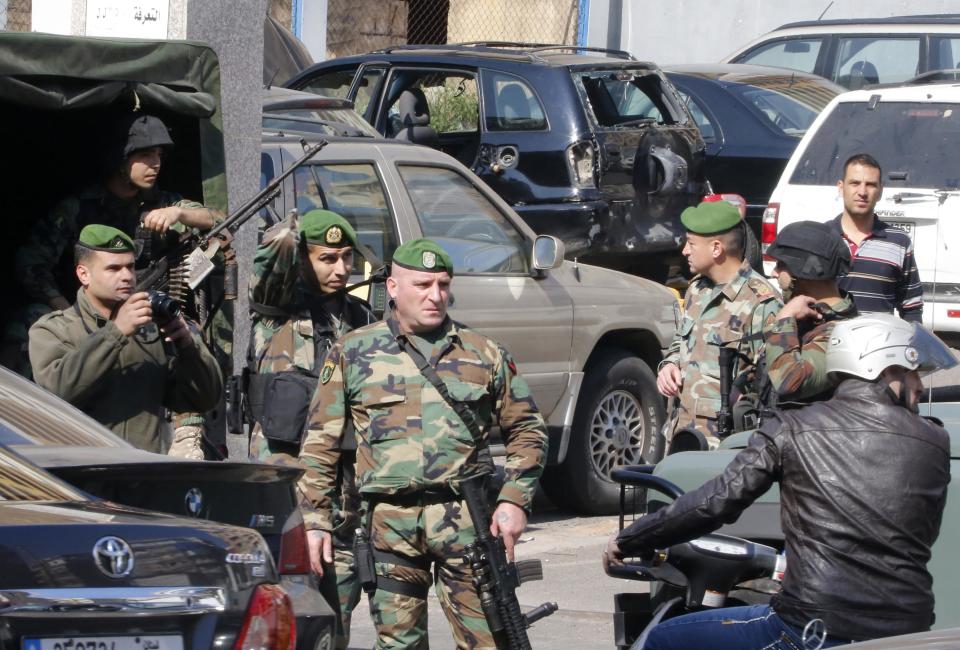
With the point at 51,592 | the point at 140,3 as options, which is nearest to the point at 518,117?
the point at 140,3

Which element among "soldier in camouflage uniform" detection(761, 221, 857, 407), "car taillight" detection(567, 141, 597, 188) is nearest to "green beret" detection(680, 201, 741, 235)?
"soldier in camouflage uniform" detection(761, 221, 857, 407)

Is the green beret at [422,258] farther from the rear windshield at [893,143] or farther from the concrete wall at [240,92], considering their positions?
the rear windshield at [893,143]

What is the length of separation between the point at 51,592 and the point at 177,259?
381cm

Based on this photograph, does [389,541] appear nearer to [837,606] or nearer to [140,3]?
[837,606]

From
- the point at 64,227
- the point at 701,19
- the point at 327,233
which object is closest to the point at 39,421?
the point at 327,233

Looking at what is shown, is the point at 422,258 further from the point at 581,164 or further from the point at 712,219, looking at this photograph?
the point at 581,164

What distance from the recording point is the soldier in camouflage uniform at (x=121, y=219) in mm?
6805

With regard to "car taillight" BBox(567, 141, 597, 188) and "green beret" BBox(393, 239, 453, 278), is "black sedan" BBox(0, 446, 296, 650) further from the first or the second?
"car taillight" BBox(567, 141, 597, 188)

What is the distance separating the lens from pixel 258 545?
3.55 meters

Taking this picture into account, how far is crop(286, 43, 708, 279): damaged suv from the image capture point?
11.1 m

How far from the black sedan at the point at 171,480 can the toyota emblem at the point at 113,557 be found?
0.60m

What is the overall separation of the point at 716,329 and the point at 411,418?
2082mm

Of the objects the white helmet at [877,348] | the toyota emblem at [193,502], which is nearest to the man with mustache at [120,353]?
the toyota emblem at [193,502]

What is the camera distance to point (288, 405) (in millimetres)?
5703
